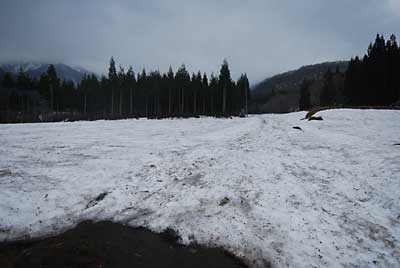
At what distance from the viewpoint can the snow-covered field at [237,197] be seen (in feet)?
17.7

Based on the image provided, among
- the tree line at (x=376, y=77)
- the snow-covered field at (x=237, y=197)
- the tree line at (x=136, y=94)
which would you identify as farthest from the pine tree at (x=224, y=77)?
the snow-covered field at (x=237, y=197)

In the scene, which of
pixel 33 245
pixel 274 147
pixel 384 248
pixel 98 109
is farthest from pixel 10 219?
pixel 98 109

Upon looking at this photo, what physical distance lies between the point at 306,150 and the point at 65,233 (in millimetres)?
11041

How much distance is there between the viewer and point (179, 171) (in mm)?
9328

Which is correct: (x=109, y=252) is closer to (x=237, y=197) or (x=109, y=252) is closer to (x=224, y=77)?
(x=237, y=197)

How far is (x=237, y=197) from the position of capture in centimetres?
732

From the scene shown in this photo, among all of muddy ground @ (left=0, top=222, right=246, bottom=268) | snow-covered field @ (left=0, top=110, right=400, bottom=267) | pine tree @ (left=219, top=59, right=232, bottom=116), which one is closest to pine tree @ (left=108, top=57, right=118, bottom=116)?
pine tree @ (left=219, top=59, right=232, bottom=116)

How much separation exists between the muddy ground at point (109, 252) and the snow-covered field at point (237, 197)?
407mm

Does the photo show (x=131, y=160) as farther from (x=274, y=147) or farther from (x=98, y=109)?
(x=98, y=109)

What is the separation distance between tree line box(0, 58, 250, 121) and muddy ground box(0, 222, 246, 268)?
47.2m

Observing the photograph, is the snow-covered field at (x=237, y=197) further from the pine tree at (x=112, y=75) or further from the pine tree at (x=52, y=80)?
the pine tree at (x=52, y=80)

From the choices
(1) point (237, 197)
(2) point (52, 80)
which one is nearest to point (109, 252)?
(1) point (237, 197)

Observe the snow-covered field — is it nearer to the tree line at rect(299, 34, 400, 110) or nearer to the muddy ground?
the muddy ground

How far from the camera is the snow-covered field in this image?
539 cm
